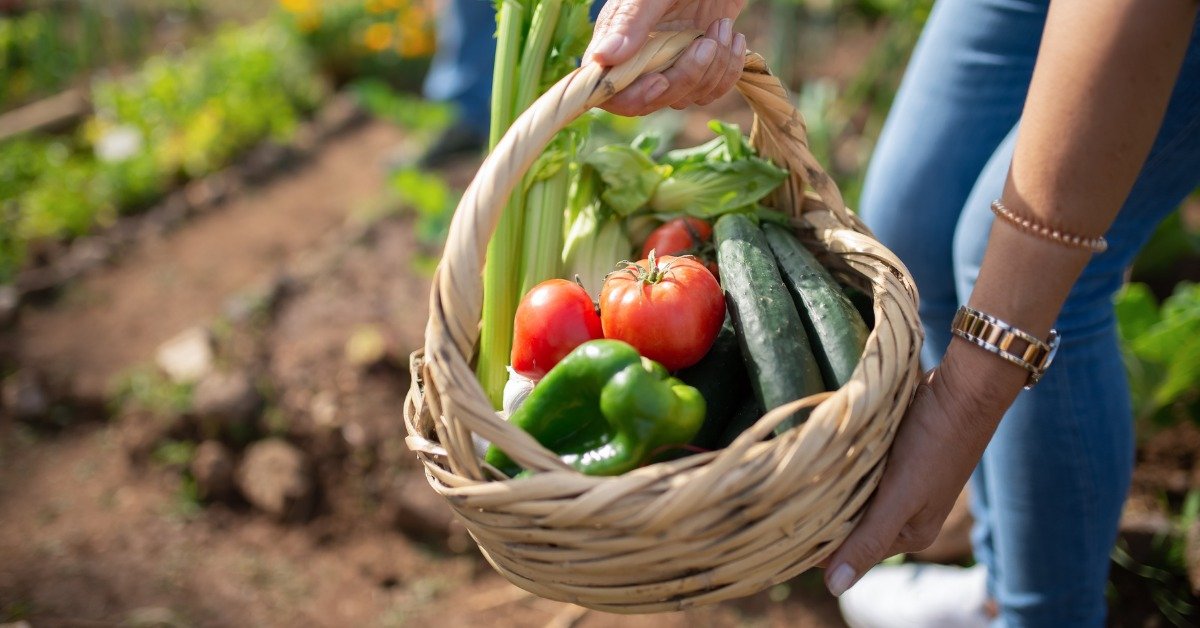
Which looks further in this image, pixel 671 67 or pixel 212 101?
pixel 212 101

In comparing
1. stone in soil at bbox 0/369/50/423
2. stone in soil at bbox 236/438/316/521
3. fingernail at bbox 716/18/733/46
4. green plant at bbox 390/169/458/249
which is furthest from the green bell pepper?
stone in soil at bbox 0/369/50/423

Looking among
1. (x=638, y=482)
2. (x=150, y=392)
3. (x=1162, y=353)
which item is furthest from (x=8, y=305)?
(x=1162, y=353)

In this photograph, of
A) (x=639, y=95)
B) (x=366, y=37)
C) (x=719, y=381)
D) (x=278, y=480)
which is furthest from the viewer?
(x=366, y=37)

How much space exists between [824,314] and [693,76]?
0.45 m

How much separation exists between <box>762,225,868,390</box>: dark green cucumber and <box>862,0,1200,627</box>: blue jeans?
314 mm

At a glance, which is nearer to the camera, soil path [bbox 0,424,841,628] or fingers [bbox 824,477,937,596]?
fingers [bbox 824,477,937,596]

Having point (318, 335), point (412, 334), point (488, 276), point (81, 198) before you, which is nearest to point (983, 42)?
point (488, 276)

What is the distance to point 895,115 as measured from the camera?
2008 millimetres

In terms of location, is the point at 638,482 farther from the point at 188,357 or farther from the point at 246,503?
the point at 188,357

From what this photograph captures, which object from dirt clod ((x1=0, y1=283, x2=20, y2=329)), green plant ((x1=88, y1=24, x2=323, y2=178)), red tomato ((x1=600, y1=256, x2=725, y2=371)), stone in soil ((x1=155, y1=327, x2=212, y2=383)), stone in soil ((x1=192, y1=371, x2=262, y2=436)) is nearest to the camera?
red tomato ((x1=600, y1=256, x2=725, y2=371))

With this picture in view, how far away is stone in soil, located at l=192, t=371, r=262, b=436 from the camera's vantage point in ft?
9.82

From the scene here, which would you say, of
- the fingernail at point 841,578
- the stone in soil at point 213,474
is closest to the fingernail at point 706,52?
the fingernail at point 841,578

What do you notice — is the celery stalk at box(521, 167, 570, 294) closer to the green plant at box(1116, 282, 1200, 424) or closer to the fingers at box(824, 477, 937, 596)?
the fingers at box(824, 477, 937, 596)

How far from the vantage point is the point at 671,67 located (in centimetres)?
143
